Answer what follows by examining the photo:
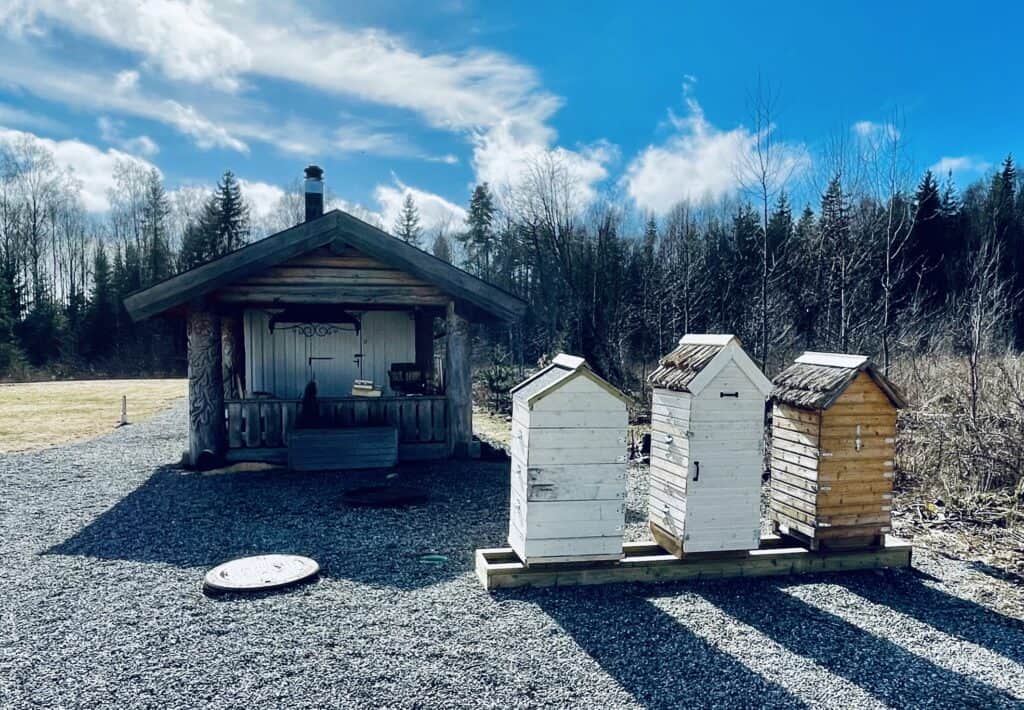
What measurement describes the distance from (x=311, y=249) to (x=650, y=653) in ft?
26.2

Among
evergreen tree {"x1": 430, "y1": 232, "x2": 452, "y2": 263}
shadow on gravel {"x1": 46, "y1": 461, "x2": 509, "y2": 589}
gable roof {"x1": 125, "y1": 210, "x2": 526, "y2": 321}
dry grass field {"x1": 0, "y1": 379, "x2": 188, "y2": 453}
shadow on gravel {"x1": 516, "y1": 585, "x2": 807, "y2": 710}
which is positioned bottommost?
shadow on gravel {"x1": 516, "y1": 585, "x2": 807, "y2": 710}

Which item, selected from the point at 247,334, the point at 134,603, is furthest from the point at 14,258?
the point at 134,603

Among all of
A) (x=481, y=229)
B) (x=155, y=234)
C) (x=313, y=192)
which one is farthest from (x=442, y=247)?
(x=313, y=192)

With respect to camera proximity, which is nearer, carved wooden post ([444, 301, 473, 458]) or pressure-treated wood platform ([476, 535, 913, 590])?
pressure-treated wood platform ([476, 535, 913, 590])

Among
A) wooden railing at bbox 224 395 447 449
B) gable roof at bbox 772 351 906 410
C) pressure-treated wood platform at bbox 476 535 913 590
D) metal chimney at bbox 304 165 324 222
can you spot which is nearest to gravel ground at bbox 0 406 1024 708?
pressure-treated wood platform at bbox 476 535 913 590

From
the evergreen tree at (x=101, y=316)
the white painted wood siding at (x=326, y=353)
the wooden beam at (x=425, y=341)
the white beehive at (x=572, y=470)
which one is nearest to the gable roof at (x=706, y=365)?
the white beehive at (x=572, y=470)

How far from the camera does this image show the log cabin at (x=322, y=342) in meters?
9.71

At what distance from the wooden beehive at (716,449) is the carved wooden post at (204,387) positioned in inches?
297

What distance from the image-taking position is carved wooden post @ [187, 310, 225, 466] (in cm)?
971

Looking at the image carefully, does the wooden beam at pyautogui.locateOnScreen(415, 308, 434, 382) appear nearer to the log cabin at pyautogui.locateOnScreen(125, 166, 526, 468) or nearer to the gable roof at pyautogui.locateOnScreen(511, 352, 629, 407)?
the log cabin at pyautogui.locateOnScreen(125, 166, 526, 468)

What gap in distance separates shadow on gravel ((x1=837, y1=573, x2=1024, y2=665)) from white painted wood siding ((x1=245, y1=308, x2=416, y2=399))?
8686mm

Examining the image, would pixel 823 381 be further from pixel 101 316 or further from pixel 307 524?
pixel 101 316

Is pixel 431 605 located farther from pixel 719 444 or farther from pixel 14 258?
pixel 14 258

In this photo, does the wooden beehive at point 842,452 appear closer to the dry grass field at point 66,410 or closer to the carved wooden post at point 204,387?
the carved wooden post at point 204,387
